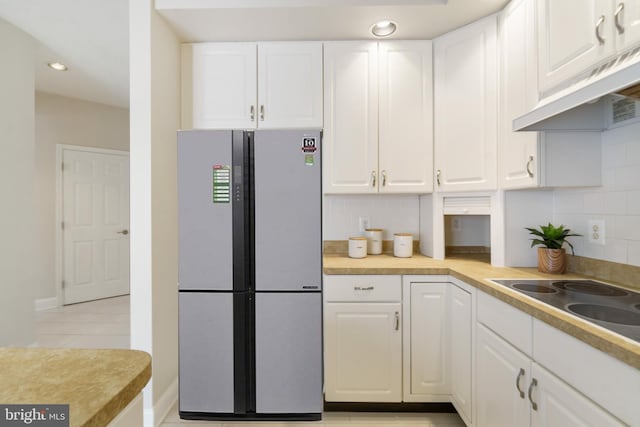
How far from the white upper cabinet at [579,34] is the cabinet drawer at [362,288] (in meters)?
1.25

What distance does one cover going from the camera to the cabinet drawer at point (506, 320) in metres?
1.15

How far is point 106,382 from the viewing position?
54 centimetres

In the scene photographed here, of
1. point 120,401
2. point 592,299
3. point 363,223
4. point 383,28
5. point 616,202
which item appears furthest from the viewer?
point 363,223

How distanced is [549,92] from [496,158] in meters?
0.47

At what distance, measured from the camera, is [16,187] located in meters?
2.57

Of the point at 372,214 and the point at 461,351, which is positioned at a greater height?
the point at 372,214

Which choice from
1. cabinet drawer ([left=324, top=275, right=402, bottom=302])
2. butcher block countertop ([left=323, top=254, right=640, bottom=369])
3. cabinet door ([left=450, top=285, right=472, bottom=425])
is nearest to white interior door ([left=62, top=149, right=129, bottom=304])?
butcher block countertop ([left=323, top=254, right=640, bottom=369])

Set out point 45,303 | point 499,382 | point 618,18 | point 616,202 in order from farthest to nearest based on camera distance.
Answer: point 45,303
point 616,202
point 499,382
point 618,18

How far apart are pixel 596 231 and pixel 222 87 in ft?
7.70

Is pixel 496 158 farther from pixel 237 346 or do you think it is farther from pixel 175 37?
pixel 175 37

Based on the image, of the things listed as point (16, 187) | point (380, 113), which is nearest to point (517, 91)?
point (380, 113)

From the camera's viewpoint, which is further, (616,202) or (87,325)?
(87,325)

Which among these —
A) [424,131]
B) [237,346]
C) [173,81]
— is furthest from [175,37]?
[237,346]

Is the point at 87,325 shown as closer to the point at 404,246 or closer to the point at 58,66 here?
the point at 58,66
